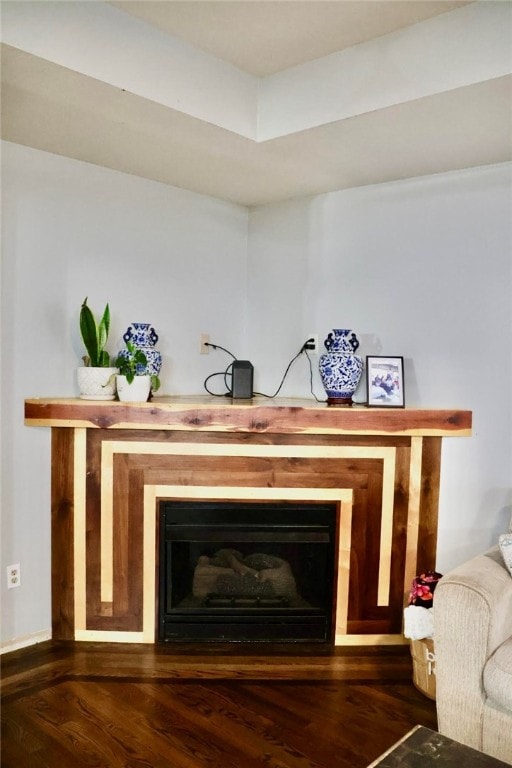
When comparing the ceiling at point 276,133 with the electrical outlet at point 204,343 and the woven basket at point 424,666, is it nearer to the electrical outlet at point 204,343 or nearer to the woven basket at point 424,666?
the electrical outlet at point 204,343

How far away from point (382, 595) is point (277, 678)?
0.59 metres

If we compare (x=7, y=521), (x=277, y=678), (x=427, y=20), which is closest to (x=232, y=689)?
(x=277, y=678)

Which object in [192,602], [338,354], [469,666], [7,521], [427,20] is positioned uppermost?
[427,20]

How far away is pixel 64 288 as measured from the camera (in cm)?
258

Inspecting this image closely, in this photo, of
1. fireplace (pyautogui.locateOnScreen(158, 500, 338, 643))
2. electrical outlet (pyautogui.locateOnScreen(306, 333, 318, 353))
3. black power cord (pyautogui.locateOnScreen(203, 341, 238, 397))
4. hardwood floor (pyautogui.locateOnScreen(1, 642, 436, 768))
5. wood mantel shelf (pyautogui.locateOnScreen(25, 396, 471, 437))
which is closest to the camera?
hardwood floor (pyautogui.locateOnScreen(1, 642, 436, 768))

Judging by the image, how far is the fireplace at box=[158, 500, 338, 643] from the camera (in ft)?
8.23


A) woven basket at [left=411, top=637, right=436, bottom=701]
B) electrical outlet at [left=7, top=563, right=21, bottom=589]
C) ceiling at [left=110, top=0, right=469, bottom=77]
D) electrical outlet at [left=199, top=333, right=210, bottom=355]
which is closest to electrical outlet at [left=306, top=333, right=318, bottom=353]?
electrical outlet at [left=199, top=333, right=210, bottom=355]

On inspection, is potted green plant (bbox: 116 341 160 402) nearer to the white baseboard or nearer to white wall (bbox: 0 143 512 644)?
white wall (bbox: 0 143 512 644)

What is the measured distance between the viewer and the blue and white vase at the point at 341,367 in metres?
2.67

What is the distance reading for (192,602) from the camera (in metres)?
2.55

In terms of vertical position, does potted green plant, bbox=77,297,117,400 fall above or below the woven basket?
above

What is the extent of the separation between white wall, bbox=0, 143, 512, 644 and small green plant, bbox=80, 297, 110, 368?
122 millimetres

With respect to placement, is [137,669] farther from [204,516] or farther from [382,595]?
[382,595]

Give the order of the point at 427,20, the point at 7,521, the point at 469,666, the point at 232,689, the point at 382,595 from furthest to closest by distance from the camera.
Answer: the point at 382,595
the point at 7,521
the point at 232,689
the point at 427,20
the point at 469,666
